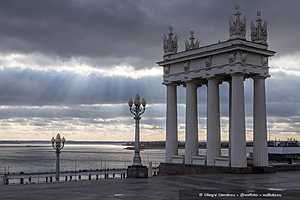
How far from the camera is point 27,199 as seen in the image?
71.3 ft

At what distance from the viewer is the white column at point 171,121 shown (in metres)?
46.7

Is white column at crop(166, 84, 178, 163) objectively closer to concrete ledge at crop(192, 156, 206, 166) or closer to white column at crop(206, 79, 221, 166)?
concrete ledge at crop(192, 156, 206, 166)

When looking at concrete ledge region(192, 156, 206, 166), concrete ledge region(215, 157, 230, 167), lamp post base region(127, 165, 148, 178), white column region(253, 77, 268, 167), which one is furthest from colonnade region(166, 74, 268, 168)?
lamp post base region(127, 165, 148, 178)

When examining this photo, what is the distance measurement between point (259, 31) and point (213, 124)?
966cm

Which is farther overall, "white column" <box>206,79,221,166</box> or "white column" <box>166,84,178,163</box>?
"white column" <box>166,84,178,163</box>

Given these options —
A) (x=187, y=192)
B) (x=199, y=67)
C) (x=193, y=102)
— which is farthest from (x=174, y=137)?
(x=187, y=192)

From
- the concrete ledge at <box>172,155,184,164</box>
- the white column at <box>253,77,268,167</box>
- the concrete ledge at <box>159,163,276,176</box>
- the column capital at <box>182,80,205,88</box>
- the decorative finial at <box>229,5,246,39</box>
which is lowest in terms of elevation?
the concrete ledge at <box>159,163,276,176</box>

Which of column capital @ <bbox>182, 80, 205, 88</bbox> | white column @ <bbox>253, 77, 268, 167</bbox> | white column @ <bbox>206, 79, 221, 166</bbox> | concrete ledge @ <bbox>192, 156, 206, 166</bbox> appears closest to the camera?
white column @ <bbox>253, 77, 268, 167</bbox>

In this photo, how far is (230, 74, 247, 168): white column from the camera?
38.9 meters

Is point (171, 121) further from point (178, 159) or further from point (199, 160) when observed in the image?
point (199, 160)

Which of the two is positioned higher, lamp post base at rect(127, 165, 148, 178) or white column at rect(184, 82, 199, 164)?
white column at rect(184, 82, 199, 164)

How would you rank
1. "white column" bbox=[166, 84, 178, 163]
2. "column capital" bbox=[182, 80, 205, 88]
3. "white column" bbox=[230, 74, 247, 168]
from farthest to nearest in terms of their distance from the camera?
"white column" bbox=[166, 84, 178, 163] → "column capital" bbox=[182, 80, 205, 88] → "white column" bbox=[230, 74, 247, 168]

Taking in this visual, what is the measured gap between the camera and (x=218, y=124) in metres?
42.2

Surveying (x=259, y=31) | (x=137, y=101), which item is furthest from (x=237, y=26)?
(x=137, y=101)
